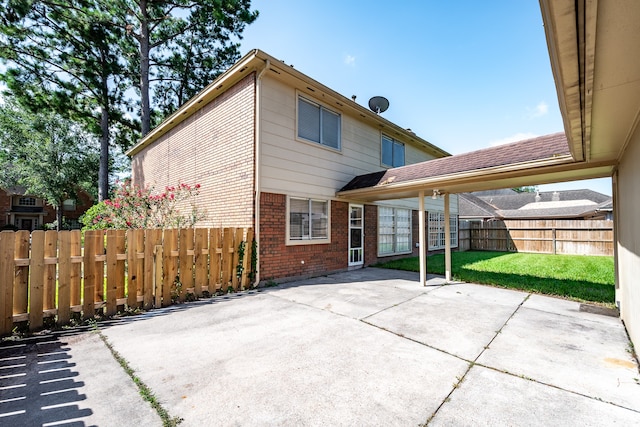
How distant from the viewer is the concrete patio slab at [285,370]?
7.39 feet

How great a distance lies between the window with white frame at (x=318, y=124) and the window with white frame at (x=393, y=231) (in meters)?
3.62

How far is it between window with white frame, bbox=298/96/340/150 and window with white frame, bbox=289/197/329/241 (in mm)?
1985

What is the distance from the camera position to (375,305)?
17.5 ft

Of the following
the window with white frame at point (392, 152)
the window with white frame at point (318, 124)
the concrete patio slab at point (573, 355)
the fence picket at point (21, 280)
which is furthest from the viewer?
the window with white frame at point (392, 152)

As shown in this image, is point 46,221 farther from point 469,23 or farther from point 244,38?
point 469,23

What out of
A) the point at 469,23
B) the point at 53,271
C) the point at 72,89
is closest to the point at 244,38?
the point at 72,89

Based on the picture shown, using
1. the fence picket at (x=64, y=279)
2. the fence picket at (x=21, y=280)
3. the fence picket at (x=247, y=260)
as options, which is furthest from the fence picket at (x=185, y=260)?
the fence picket at (x=21, y=280)

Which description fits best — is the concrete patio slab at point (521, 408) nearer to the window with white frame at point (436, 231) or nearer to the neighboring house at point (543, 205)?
the window with white frame at point (436, 231)

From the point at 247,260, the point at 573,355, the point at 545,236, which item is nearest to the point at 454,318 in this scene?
the point at 573,355

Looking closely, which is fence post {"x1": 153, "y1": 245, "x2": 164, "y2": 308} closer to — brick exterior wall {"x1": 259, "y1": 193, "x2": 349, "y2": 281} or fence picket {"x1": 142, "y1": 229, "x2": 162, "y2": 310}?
fence picket {"x1": 142, "y1": 229, "x2": 162, "y2": 310}

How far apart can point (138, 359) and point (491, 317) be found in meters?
5.37

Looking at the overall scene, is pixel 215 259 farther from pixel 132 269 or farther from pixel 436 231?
pixel 436 231

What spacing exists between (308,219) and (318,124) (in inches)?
121

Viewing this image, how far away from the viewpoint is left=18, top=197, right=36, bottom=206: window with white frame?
28156 millimetres
